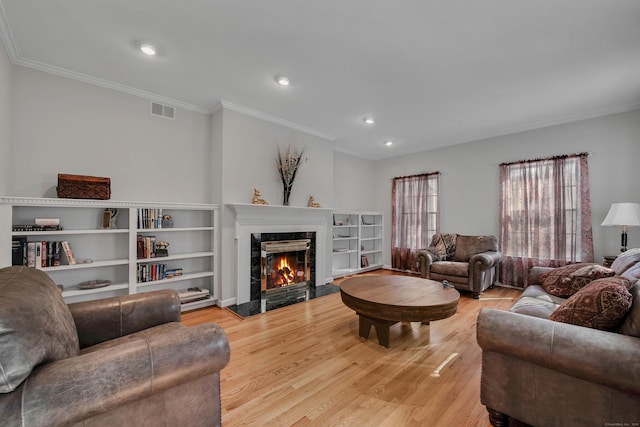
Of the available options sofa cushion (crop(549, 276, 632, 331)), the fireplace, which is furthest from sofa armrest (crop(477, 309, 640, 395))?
the fireplace

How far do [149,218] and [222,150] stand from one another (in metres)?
1.21

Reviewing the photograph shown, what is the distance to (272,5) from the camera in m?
1.91

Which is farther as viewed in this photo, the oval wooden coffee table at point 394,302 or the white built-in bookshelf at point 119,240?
the white built-in bookshelf at point 119,240

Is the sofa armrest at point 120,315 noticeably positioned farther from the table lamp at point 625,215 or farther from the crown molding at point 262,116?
the table lamp at point 625,215

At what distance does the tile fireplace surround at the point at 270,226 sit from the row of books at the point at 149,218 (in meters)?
0.82

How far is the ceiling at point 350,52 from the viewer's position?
1.96m

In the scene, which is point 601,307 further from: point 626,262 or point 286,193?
point 286,193

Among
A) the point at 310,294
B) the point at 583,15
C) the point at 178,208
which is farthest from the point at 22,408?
the point at 583,15

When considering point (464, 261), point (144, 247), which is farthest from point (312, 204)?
point (464, 261)

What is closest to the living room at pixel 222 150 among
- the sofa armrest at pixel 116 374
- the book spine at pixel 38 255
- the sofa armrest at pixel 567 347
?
the book spine at pixel 38 255

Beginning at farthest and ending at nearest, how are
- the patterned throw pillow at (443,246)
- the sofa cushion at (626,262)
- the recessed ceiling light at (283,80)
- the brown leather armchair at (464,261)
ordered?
the patterned throw pillow at (443,246), the brown leather armchair at (464,261), the recessed ceiling light at (283,80), the sofa cushion at (626,262)

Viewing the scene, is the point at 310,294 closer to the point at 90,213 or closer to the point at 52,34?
the point at 90,213

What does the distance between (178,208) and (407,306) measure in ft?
9.19

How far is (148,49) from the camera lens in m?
2.40
